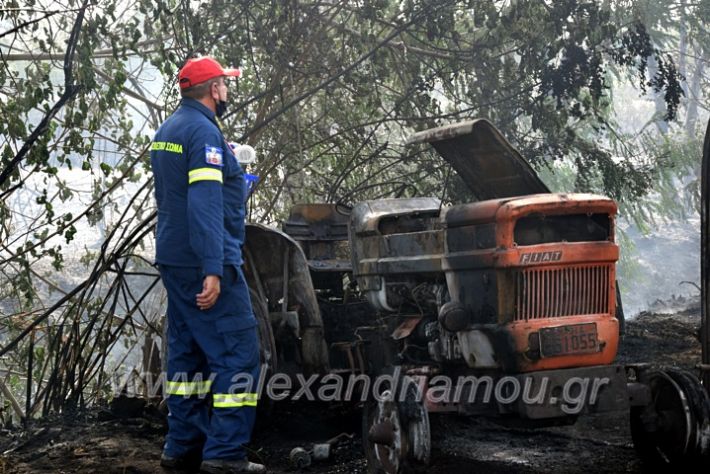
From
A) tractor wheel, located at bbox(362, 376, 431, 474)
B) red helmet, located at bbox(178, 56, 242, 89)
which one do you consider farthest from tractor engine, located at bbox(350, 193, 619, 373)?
red helmet, located at bbox(178, 56, 242, 89)

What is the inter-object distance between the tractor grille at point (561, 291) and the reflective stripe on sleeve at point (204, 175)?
4.92 feet

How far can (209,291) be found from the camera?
Result: 4.29 metres

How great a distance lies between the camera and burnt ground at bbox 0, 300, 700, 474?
490cm

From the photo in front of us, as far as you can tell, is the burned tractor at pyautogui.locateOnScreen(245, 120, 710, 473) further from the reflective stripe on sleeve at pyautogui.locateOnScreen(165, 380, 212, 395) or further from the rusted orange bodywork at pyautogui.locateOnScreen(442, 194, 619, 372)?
the reflective stripe on sleeve at pyautogui.locateOnScreen(165, 380, 212, 395)

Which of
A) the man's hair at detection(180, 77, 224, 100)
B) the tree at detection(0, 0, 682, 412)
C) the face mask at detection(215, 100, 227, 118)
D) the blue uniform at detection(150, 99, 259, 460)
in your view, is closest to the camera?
the blue uniform at detection(150, 99, 259, 460)

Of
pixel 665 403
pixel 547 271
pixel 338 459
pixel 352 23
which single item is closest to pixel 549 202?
pixel 547 271

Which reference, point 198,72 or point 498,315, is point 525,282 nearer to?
point 498,315

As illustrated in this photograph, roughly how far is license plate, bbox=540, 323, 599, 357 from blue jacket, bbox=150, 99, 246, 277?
4.99 feet

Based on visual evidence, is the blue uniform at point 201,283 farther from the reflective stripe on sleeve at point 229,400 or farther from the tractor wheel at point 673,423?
the tractor wheel at point 673,423

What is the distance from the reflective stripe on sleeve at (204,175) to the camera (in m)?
4.36

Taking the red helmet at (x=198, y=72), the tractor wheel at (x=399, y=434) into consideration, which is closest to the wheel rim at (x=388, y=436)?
the tractor wheel at (x=399, y=434)

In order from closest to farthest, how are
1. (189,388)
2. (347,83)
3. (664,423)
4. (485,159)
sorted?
(189,388) → (664,423) → (485,159) → (347,83)

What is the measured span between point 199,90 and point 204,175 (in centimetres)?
54

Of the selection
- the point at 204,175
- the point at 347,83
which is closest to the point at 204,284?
the point at 204,175
